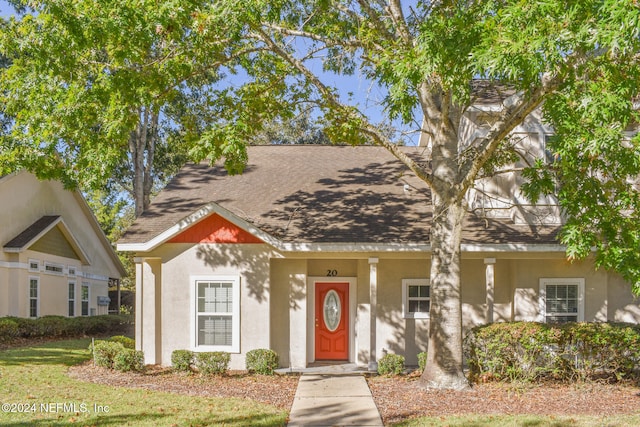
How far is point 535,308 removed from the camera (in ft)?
46.9

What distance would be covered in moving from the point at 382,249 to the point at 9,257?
14150 mm

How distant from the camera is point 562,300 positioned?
47.4 feet

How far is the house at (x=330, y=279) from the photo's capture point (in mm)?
13805

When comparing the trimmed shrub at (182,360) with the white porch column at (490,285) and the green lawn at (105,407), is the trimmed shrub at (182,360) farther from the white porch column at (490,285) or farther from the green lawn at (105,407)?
the white porch column at (490,285)

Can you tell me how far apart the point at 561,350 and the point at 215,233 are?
7.86 m

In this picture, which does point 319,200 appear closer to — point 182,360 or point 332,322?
point 332,322

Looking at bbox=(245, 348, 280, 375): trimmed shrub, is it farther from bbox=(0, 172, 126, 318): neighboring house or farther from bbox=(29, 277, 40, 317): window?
bbox=(29, 277, 40, 317): window

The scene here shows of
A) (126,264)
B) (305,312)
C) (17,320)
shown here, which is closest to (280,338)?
(305,312)

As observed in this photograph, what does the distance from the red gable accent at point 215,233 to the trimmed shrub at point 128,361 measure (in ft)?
8.92

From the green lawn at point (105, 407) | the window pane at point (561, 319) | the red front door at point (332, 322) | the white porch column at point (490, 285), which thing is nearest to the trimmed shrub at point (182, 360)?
the green lawn at point (105, 407)

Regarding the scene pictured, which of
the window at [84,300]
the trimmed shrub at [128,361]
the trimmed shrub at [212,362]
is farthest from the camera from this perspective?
the window at [84,300]

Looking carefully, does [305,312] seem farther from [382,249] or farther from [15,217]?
[15,217]

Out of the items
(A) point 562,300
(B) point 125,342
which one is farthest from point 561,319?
(B) point 125,342

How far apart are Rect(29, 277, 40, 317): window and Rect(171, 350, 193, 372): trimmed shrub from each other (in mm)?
11526
